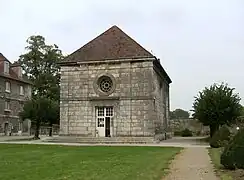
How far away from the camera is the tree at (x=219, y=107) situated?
34.2 m

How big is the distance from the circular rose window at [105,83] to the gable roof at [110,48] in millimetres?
1800

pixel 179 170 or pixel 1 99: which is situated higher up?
pixel 1 99

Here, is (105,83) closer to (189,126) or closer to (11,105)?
(11,105)

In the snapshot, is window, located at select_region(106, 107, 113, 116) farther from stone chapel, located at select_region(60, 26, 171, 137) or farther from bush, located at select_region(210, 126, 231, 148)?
bush, located at select_region(210, 126, 231, 148)

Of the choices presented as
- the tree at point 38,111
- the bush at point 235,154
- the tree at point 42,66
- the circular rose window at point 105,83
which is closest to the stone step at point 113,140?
the circular rose window at point 105,83

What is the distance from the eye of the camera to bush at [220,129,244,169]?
38.1ft

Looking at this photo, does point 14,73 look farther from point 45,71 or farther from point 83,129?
point 83,129

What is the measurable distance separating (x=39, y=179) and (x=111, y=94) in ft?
81.9

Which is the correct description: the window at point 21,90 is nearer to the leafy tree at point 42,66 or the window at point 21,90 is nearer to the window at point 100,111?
the leafy tree at point 42,66

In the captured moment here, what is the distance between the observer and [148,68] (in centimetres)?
3388

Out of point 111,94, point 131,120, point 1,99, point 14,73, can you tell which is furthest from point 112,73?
point 14,73

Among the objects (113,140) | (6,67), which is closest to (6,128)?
(6,67)

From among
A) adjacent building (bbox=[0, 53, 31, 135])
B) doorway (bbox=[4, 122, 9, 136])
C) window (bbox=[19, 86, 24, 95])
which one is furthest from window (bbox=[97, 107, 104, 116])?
window (bbox=[19, 86, 24, 95])

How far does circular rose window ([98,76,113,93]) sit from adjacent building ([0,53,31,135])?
19718 millimetres
